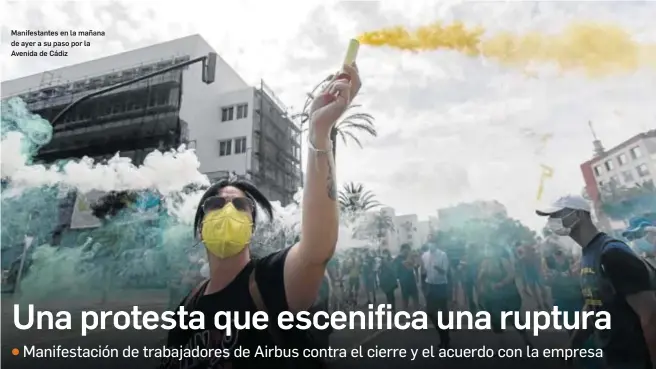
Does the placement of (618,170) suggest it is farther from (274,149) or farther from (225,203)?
(225,203)

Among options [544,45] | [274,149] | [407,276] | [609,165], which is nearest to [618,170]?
[609,165]

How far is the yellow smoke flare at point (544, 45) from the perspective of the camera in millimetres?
3221

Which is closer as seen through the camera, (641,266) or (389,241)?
(641,266)

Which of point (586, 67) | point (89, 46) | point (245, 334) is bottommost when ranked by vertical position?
point (245, 334)

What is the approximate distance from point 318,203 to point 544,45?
2742 millimetres

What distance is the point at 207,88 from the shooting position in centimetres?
350

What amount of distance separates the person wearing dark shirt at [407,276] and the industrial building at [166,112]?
1.10 m

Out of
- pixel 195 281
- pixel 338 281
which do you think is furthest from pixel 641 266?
pixel 195 281

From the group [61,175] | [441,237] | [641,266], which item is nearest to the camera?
[641,266]

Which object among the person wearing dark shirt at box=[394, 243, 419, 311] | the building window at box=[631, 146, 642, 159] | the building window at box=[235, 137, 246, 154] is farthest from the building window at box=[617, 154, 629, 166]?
the building window at box=[235, 137, 246, 154]

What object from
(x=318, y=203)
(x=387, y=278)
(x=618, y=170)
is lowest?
(x=318, y=203)

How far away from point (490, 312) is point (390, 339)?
754 millimetres

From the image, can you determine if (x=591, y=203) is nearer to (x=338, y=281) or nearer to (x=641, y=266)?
(x=641, y=266)

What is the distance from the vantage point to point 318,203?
1545 millimetres
